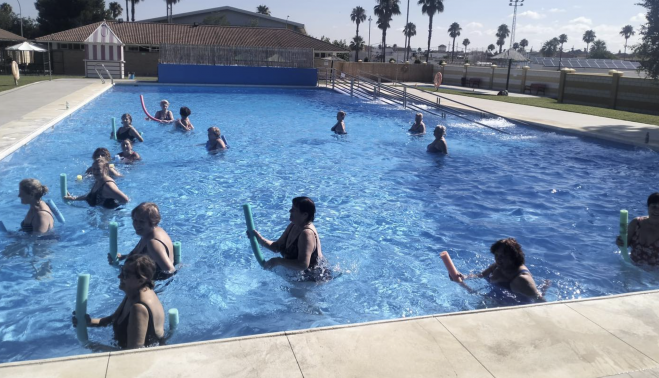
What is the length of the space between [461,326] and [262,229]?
4602 millimetres

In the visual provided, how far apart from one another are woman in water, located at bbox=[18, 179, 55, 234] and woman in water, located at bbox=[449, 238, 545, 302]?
17.9 ft

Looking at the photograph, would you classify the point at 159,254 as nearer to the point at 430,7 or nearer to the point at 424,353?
the point at 424,353

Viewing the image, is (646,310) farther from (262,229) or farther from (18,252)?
(18,252)

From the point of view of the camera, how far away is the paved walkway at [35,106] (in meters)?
12.6

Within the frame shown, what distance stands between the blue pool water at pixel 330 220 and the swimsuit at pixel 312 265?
121 millimetres

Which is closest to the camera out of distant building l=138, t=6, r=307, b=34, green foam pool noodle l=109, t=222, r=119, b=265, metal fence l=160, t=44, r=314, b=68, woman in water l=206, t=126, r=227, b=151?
green foam pool noodle l=109, t=222, r=119, b=265

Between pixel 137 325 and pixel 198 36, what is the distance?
4084 cm

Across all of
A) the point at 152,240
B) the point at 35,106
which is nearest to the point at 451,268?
the point at 152,240

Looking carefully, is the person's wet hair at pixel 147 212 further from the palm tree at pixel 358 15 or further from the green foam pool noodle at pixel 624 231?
the palm tree at pixel 358 15

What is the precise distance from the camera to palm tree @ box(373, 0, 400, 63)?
271ft

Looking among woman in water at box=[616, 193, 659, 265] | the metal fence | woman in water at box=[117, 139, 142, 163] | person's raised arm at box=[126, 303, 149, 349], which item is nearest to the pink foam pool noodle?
woman in water at box=[616, 193, 659, 265]

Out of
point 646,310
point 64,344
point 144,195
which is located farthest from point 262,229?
point 646,310

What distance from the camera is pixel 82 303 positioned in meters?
3.92

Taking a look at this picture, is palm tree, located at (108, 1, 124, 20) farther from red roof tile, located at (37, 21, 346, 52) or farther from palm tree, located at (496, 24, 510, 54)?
palm tree, located at (496, 24, 510, 54)
